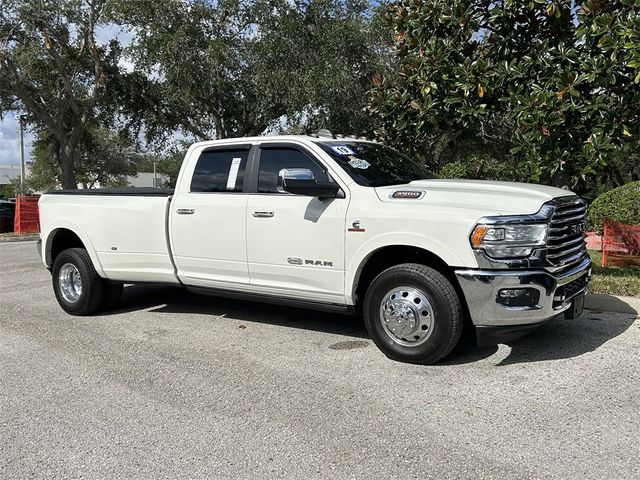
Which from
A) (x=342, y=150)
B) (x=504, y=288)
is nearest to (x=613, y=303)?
(x=504, y=288)

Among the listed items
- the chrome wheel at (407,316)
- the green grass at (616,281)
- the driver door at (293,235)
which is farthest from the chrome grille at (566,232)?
the green grass at (616,281)

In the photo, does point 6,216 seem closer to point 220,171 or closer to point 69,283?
point 69,283

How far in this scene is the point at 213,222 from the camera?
18.9 feet

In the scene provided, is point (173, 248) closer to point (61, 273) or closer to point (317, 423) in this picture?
point (61, 273)

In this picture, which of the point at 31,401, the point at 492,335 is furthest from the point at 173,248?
the point at 492,335

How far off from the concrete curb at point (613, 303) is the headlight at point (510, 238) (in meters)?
2.62

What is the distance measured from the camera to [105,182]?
172 feet

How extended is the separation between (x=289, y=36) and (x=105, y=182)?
41100 mm

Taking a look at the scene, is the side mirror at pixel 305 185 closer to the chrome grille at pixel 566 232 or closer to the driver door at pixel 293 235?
the driver door at pixel 293 235

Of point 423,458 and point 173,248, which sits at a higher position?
point 173,248

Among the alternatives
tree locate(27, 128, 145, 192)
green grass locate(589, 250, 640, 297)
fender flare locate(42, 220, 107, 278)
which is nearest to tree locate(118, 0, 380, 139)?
green grass locate(589, 250, 640, 297)

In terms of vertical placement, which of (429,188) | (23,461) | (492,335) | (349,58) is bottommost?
(23,461)

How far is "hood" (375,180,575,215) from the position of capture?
436 cm

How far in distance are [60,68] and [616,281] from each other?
17.9 metres
